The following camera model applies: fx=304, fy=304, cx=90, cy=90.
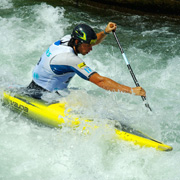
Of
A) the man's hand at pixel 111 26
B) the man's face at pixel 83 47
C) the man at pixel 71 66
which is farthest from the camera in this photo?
Answer: the man's hand at pixel 111 26

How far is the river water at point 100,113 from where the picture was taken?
391 cm

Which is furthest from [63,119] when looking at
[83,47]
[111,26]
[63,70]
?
[111,26]

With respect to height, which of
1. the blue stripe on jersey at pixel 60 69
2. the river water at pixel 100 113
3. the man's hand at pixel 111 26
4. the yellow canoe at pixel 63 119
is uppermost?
the man's hand at pixel 111 26

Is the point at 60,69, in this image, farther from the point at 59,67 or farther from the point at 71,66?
the point at 71,66

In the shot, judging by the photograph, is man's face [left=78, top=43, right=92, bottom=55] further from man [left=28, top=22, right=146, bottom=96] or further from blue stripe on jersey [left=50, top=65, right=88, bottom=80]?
blue stripe on jersey [left=50, top=65, right=88, bottom=80]

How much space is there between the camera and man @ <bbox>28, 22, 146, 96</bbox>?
12.6ft

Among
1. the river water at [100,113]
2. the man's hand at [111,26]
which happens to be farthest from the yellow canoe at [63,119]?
the man's hand at [111,26]

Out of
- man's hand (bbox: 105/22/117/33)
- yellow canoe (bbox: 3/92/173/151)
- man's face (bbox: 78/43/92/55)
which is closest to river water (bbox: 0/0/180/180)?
yellow canoe (bbox: 3/92/173/151)

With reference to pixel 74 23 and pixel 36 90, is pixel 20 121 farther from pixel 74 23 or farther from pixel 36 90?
pixel 74 23

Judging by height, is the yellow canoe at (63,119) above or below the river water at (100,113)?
above

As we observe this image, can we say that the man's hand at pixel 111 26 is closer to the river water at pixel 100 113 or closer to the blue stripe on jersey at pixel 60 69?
the river water at pixel 100 113

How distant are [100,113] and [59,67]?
85cm

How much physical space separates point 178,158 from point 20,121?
2320 mm

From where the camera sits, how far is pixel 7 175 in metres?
3.79
